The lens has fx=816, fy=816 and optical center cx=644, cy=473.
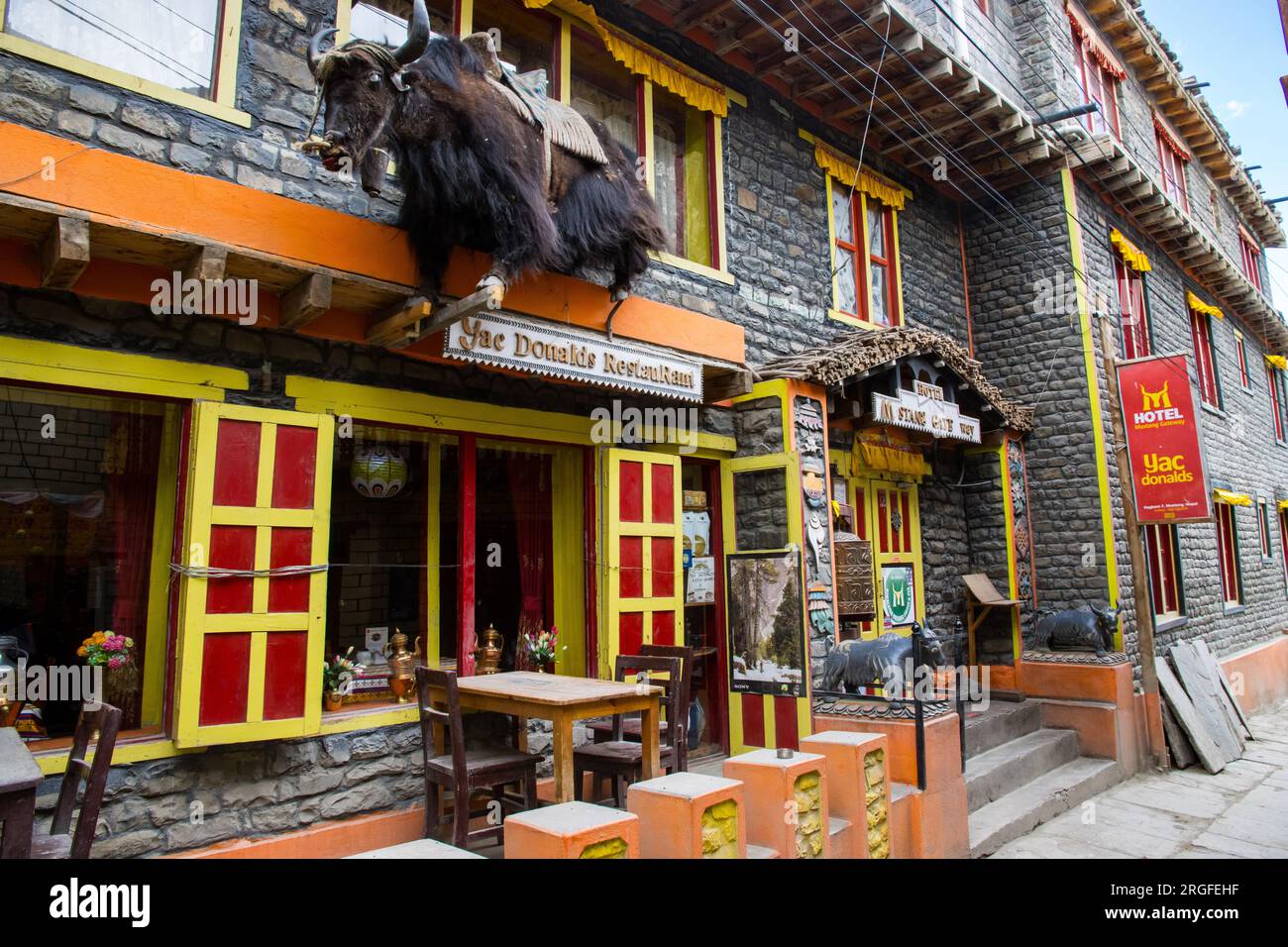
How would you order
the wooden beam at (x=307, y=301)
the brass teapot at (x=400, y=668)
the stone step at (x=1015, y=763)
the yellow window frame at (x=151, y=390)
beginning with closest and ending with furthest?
1. the yellow window frame at (x=151, y=390)
2. the wooden beam at (x=307, y=301)
3. the brass teapot at (x=400, y=668)
4. the stone step at (x=1015, y=763)

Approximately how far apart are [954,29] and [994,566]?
6.62m

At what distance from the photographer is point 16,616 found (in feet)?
13.7

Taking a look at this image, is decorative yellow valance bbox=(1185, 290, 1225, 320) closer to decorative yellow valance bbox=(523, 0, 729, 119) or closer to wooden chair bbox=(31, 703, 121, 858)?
decorative yellow valance bbox=(523, 0, 729, 119)

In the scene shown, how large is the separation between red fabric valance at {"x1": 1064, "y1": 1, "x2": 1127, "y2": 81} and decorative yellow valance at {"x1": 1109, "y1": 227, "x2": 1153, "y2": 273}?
2.79m

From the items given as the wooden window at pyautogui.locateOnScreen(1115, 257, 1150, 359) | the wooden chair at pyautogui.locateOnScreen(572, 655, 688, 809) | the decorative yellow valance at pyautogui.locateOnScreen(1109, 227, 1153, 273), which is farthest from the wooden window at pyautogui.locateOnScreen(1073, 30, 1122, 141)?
the wooden chair at pyautogui.locateOnScreen(572, 655, 688, 809)

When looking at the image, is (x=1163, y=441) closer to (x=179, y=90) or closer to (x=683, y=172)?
(x=683, y=172)

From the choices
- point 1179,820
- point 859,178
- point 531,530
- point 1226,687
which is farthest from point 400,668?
point 1226,687

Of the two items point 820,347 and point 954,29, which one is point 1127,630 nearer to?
point 820,347

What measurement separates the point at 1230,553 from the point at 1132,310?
5256mm

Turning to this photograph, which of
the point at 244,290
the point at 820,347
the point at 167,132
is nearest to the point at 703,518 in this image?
the point at 820,347

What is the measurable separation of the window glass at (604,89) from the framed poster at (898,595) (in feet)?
16.8

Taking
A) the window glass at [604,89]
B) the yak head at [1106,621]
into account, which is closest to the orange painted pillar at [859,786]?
the window glass at [604,89]

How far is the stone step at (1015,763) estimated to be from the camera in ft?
21.7

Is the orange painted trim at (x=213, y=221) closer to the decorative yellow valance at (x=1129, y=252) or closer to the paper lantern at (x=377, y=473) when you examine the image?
the paper lantern at (x=377, y=473)
